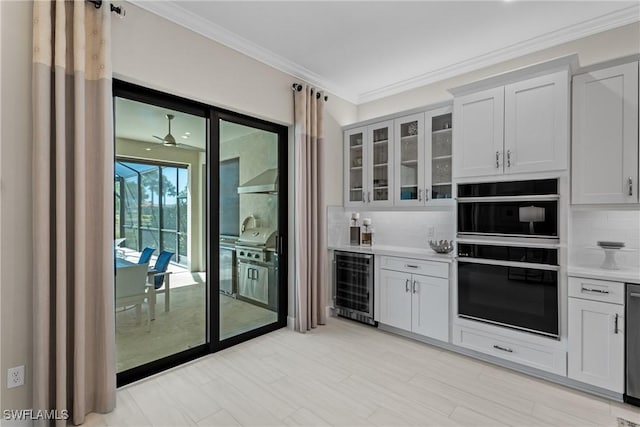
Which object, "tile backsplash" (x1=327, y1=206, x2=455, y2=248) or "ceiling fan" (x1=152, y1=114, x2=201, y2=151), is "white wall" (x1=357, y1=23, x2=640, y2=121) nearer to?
"tile backsplash" (x1=327, y1=206, x2=455, y2=248)

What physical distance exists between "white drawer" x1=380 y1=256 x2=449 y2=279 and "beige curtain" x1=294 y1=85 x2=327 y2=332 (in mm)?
831

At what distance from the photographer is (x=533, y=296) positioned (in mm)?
2639

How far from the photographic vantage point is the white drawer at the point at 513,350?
98.6 inches

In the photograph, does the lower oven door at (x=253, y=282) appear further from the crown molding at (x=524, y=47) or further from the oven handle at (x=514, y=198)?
the crown molding at (x=524, y=47)

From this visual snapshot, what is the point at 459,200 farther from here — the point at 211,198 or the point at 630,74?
the point at 211,198

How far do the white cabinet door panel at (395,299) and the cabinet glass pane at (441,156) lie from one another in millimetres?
1009

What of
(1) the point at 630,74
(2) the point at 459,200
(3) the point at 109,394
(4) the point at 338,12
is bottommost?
(3) the point at 109,394

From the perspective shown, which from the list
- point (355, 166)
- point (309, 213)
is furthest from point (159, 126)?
point (355, 166)

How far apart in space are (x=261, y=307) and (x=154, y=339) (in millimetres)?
1160

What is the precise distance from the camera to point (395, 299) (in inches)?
138

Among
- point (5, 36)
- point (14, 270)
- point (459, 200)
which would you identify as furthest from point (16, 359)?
point (459, 200)

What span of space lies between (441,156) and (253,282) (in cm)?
258

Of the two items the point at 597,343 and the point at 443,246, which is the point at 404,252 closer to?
the point at 443,246

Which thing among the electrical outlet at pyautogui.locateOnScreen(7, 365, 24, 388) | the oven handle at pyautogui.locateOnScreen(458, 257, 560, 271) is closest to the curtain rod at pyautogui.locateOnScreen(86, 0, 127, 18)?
the electrical outlet at pyautogui.locateOnScreen(7, 365, 24, 388)
